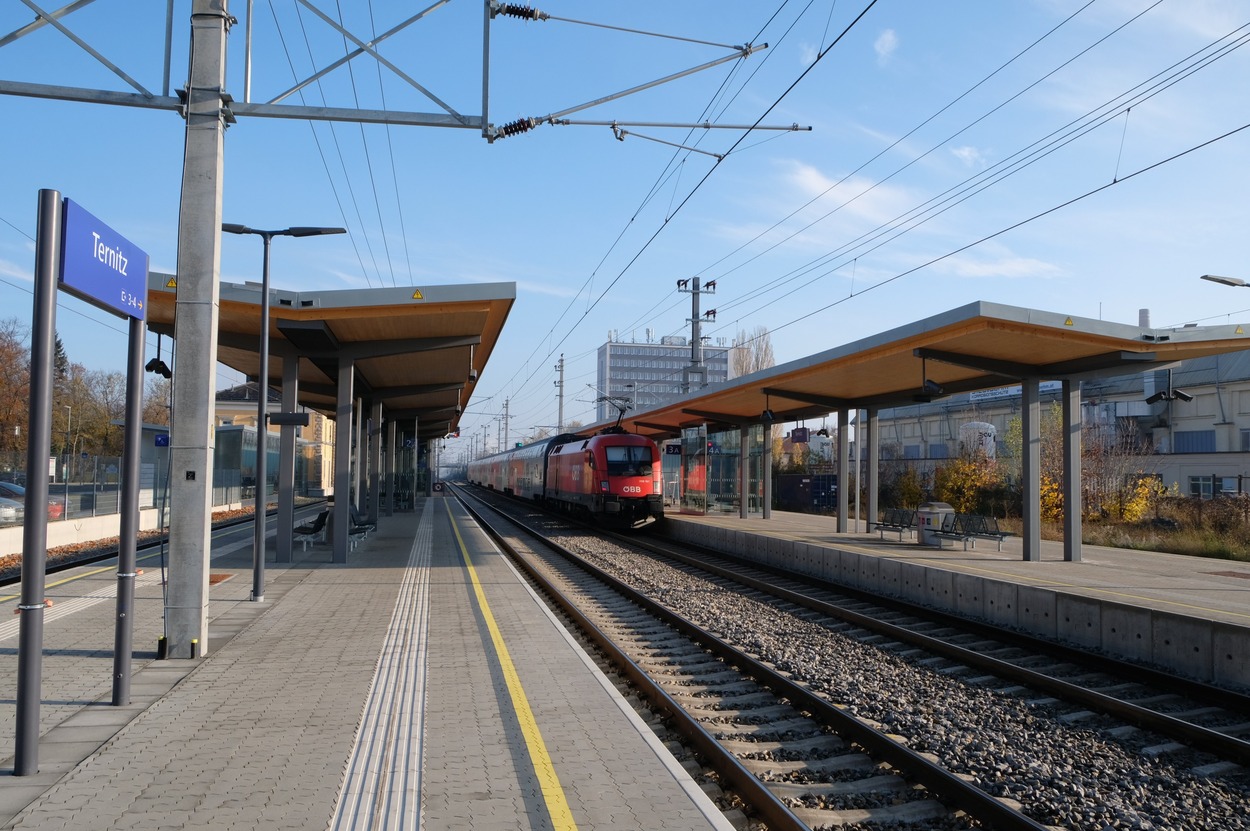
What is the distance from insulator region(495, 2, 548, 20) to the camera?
29.2ft

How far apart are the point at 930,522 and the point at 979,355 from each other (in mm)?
5180

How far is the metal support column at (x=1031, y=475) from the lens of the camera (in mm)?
17141

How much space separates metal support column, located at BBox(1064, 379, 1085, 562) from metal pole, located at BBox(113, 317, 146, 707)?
1576 centimetres

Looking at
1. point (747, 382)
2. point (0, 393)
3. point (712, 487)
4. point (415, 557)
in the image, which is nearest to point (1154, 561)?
point (747, 382)

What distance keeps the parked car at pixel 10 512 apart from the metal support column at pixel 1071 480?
20273 millimetres

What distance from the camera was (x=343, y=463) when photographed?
58.0 feet

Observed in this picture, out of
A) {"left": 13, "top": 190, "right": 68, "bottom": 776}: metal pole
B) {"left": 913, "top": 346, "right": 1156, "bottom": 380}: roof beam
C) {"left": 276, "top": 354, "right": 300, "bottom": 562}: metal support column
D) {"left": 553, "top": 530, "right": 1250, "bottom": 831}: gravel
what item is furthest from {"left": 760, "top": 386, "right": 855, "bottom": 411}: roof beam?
{"left": 13, "top": 190, "right": 68, "bottom": 776}: metal pole

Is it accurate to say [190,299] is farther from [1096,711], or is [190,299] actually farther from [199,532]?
[1096,711]

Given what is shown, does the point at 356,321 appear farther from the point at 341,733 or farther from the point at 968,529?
the point at 968,529

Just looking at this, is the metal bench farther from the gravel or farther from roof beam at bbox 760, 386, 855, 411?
the gravel

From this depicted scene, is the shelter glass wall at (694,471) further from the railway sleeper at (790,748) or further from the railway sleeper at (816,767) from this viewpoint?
the railway sleeper at (816,767)

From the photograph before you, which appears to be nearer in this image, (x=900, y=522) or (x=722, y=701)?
(x=722, y=701)

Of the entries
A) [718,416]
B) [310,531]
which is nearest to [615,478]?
[718,416]

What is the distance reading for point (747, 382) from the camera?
75.6 ft
